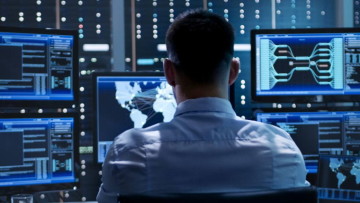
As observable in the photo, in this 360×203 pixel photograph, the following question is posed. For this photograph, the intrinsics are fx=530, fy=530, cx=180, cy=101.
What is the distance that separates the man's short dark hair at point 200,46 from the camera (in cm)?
122

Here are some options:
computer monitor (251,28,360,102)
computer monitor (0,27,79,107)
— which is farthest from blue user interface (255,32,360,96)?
computer monitor (0,27,79,107)

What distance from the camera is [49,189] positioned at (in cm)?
231

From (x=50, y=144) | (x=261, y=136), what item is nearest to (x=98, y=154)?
(x=50, y=144)

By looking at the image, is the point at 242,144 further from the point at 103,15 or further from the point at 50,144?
the point at 103,15

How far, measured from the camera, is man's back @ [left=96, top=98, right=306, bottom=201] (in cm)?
108

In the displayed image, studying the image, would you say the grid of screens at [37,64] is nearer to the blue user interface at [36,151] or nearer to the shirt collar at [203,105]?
the blue user interface at [36,151]

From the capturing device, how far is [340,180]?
2.27 metres

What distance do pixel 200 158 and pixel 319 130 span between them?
5.13 feet

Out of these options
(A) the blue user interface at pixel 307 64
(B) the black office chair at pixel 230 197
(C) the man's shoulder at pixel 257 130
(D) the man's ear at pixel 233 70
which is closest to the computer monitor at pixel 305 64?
(A) the blue user interface at pixel 307 64

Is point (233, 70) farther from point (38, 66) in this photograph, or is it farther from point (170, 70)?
point (38, 66)

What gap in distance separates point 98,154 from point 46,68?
0.46 meters

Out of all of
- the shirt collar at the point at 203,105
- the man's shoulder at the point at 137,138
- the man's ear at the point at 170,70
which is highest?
the man's ear at the point at 170,70

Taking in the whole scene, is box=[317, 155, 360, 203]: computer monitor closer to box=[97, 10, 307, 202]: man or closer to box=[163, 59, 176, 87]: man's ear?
box=[97, 10, 307, 202]: man

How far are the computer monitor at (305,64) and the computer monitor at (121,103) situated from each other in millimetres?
493
